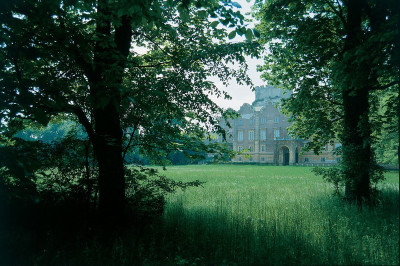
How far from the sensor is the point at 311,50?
8.58 metres

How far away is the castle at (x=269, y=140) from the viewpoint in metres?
51.2

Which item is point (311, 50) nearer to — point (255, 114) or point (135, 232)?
point (135, 232)

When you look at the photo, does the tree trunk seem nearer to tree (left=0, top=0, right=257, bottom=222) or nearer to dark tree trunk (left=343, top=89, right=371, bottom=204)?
tree (left=0, top=0, right=257, bottom=222)

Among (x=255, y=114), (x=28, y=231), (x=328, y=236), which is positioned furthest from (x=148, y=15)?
(x=255, y=114)

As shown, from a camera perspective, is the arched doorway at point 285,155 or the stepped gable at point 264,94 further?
the stepped gable at point 264,94

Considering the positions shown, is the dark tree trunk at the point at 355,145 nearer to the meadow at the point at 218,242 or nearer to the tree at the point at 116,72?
the meadow at the point at 218,242

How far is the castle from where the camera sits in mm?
51219

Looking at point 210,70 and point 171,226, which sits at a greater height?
point 210,70

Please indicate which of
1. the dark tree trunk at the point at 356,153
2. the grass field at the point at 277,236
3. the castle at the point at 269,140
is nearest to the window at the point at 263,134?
the castle at the point at 269,140

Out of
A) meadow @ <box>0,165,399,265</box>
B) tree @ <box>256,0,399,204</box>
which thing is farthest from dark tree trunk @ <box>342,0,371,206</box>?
meadow @ <box>0,165,399,265</box>

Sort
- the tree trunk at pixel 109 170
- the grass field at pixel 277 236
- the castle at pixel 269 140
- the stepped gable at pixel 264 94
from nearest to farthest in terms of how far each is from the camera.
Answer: the grass field at pixel 277 236 → the tree trunk at pixel 109 170 → the castle at pixel 269 140 → the stepped gable at pixel 264 94

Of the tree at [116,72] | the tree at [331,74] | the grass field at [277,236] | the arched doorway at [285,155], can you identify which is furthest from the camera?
the arched doorway at [285,155]

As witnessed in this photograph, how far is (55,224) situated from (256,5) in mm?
11696

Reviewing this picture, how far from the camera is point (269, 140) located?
5647cm
